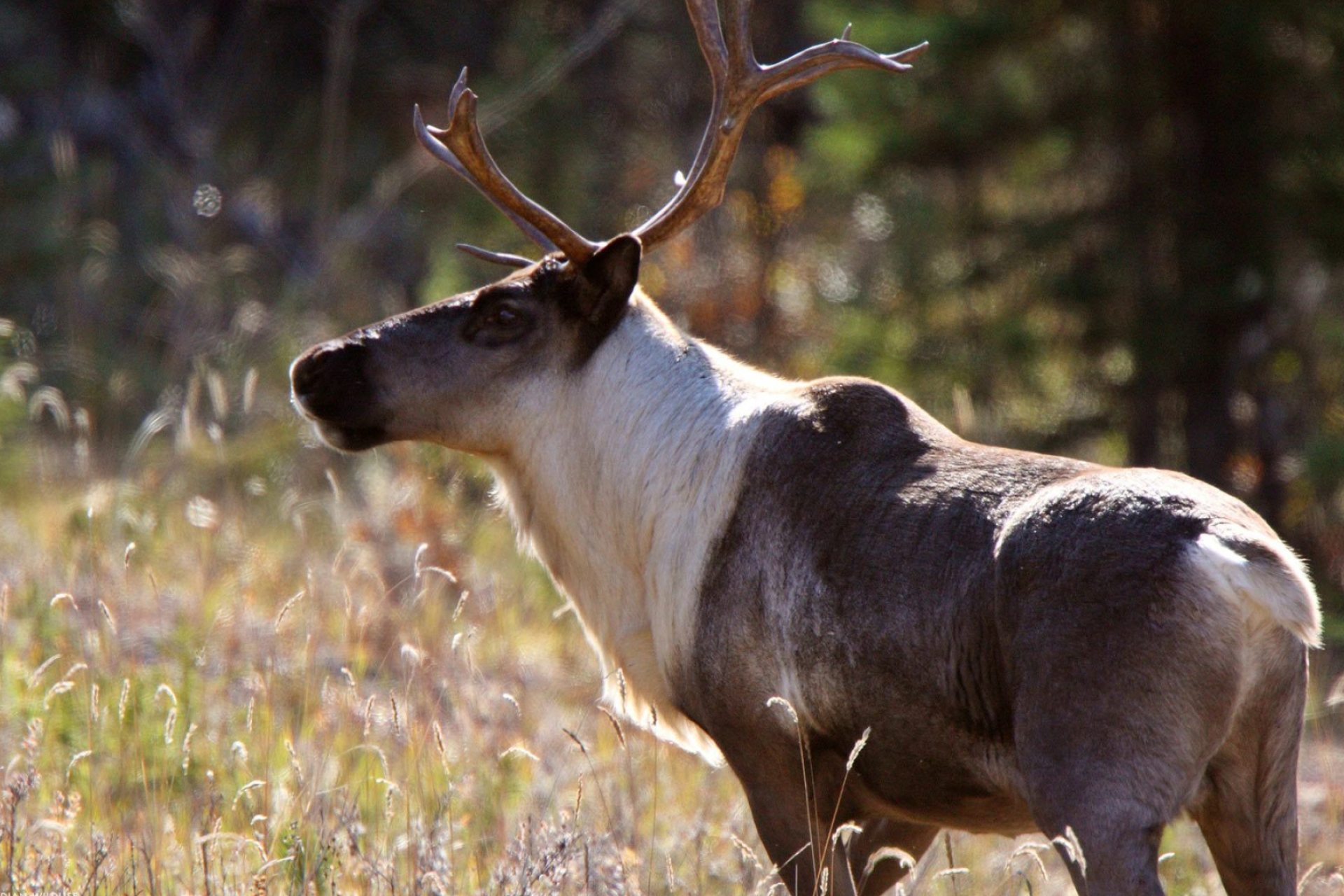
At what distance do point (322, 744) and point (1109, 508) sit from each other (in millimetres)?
2710

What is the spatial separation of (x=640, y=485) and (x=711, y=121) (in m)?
1.28

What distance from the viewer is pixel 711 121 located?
15.1ft

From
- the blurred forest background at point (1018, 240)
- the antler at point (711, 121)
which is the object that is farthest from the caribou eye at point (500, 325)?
the blurred forest background at point (1018, 240)

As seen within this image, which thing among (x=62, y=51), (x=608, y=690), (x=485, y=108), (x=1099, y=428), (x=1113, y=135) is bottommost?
(x=1099, y=428)

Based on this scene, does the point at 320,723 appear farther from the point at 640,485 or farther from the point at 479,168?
the point at 479,168

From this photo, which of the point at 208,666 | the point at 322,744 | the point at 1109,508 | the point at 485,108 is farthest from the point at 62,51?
the point at 1109,508

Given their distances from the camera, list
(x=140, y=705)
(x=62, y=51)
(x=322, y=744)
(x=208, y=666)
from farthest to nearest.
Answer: (x=62, y=51) → (x=208, y=666) → (x=140, y=705) → (x=322, y=744)

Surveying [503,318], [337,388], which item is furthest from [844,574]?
Result: [337,388]

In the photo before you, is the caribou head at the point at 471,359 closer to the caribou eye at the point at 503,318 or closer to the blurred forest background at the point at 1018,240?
the caribou eye at the point at 503,318

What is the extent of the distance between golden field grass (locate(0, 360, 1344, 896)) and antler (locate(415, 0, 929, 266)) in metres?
1.15

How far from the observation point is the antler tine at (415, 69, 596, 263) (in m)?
4.36

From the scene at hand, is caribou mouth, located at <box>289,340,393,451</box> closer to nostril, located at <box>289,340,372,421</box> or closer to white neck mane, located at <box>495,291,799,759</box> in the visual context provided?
nostril, located at <box>289,340,372,421</box>

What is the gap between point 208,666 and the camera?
18.8 ft

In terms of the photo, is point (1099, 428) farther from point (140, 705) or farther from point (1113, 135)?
point (140, 705)
